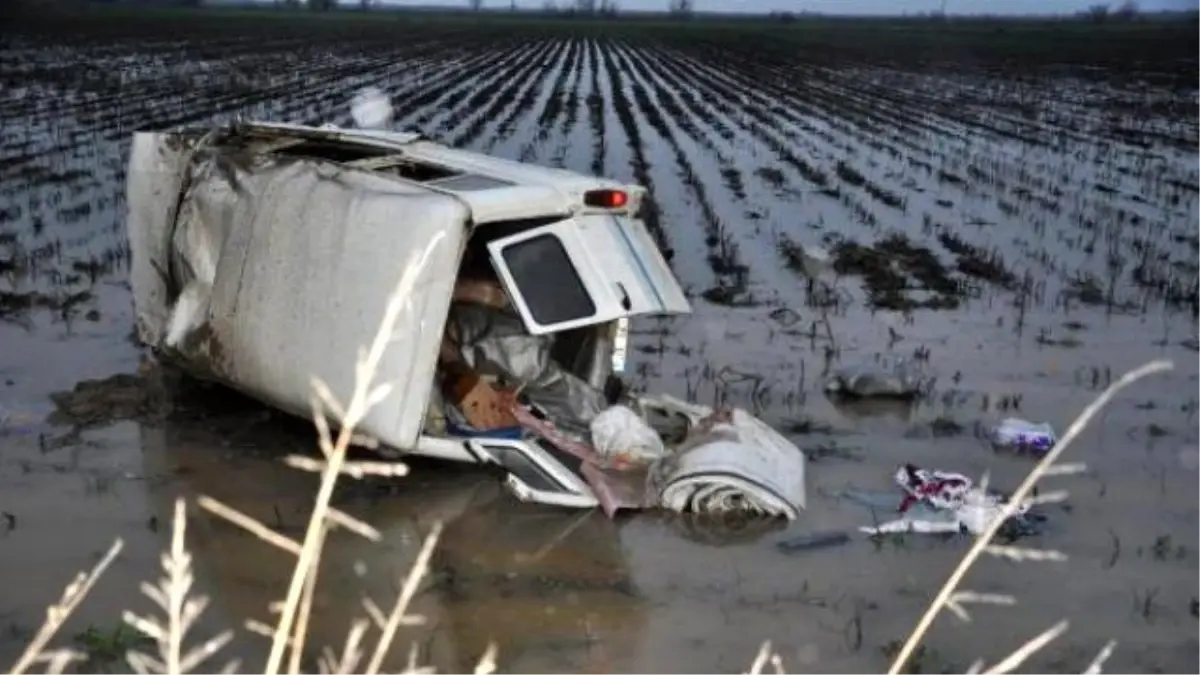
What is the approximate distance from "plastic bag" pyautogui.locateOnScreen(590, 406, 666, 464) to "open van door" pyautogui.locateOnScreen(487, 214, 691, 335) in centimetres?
47

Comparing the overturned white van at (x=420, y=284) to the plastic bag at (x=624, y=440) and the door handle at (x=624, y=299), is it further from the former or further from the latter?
the plastic bag at (x=624, y=440)

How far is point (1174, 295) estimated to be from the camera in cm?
1199

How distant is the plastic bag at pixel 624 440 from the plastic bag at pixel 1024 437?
198cm

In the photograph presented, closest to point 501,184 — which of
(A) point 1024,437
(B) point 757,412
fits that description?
(B) point 757,412

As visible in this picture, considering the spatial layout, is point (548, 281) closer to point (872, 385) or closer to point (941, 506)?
point (941, 506)

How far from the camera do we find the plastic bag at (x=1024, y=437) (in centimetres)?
794

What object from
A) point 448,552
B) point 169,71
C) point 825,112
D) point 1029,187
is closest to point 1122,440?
point 448,552

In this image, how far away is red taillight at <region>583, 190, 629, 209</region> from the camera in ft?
24.3

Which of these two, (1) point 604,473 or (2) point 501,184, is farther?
(2) point 501,184

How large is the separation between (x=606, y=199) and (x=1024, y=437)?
2.51m

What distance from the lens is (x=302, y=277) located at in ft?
23.5

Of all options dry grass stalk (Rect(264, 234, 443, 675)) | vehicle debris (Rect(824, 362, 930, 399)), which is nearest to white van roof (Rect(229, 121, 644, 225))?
vehicle debris (Rect(824, 362, 930, 399))

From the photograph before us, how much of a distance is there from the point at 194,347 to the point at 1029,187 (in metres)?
13.3

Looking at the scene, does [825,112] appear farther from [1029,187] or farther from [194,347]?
[194,347]
